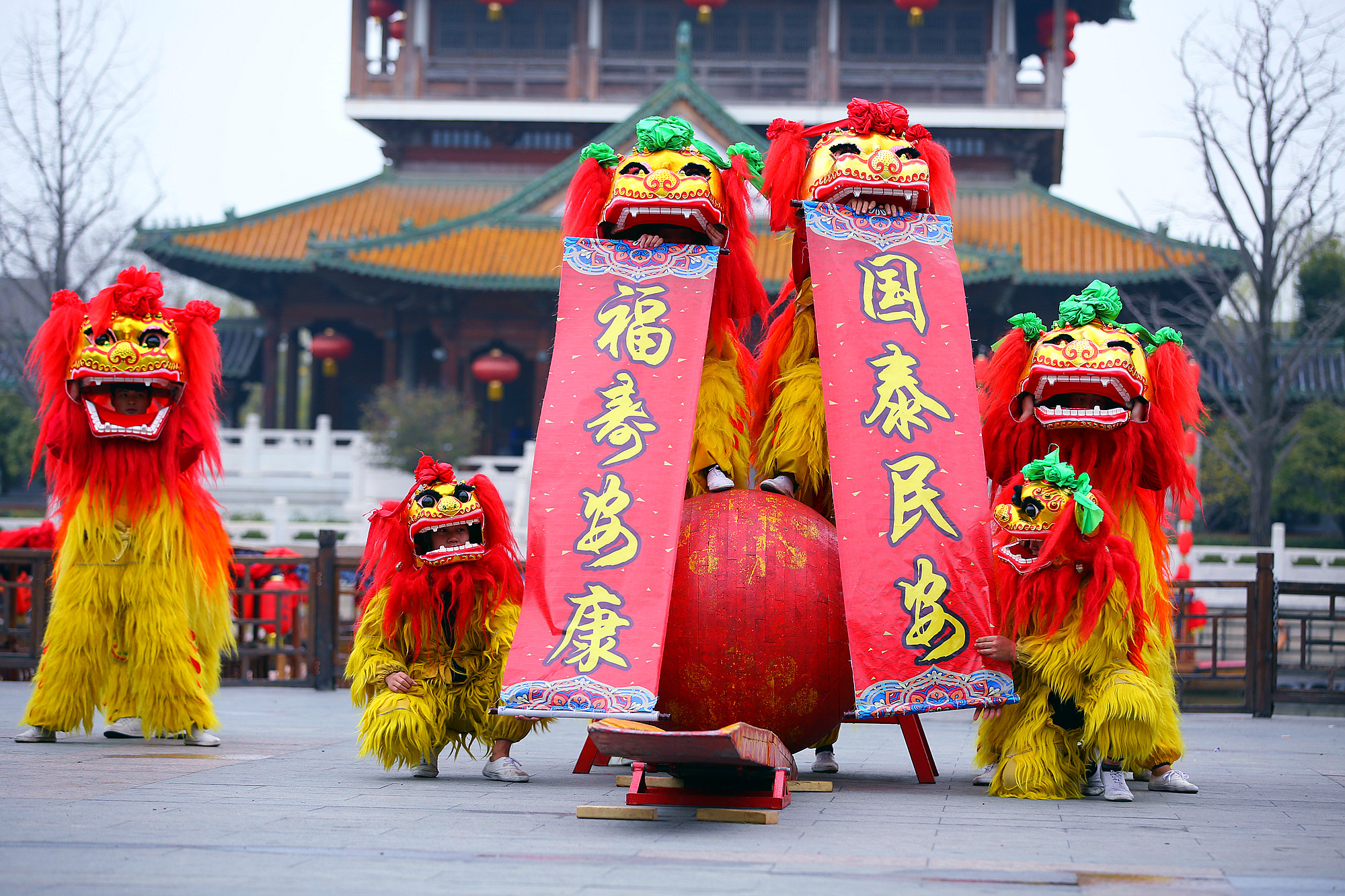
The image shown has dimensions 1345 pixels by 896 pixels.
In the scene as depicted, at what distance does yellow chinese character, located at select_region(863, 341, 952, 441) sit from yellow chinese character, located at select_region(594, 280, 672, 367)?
902mm

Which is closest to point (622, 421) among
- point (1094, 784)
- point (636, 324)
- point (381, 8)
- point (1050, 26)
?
point (636, 324)

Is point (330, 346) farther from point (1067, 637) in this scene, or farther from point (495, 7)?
point (1067, 637)

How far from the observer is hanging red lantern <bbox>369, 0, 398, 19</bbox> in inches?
993

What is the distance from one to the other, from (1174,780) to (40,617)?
8577mm

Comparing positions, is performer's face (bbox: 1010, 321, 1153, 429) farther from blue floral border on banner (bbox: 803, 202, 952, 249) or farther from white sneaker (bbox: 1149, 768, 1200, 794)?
white sneaker (bbox: 1149, 768, 1200, 794)

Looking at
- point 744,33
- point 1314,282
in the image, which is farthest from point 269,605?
point 1314,282

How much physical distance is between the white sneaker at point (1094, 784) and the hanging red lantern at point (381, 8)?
22.6 m

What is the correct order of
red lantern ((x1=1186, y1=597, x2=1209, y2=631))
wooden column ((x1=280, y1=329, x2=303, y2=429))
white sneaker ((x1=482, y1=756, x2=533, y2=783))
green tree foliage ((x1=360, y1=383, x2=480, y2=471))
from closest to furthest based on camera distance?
white sneaker ((x1=482, y1=756, x2=533, y2=783)) < red lantern ((x1=1186, y1=597, x2=1209, y2=631)) < green tree foliage ((x1=360, y1=383, x2=480, y2=471)) < wooden column ((x1=280, y1=329, x2=303, y2=429))

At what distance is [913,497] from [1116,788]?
148 cm

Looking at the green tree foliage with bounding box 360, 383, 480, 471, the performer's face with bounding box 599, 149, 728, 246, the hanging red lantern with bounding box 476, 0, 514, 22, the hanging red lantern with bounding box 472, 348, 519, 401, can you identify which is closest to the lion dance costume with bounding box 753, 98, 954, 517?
the performer's face with bounding box 599, 149, 728, 246

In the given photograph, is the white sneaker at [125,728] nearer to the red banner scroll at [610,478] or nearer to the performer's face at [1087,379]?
the red banner scroll at [610,478]

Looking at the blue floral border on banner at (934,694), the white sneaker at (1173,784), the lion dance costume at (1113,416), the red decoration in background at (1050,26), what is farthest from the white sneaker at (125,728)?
the red decoration in background at (1050,26)

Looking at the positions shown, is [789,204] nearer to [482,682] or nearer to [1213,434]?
[482,682]

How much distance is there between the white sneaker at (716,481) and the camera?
19.4 ft
